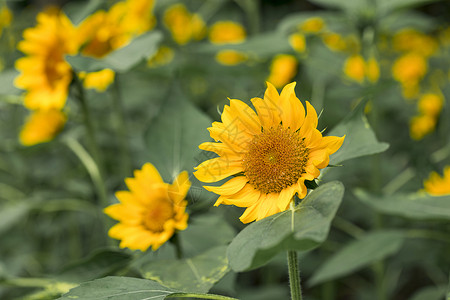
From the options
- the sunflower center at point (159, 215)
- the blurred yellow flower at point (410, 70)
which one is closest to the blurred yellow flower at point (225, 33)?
the blurred yellow flower at point (410, 70)

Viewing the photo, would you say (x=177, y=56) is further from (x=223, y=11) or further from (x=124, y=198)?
(x=124, y=198)

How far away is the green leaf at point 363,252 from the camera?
2.98ft

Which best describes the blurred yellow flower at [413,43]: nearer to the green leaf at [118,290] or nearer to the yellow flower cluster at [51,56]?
the yellow flower cluster at [51,56]

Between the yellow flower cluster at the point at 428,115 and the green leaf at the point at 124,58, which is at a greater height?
the green leaf at the point at 124,58

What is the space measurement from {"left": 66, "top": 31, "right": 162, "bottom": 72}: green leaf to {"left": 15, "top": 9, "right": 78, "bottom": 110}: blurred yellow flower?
0.10 meters

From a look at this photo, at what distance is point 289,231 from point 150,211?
38 cm

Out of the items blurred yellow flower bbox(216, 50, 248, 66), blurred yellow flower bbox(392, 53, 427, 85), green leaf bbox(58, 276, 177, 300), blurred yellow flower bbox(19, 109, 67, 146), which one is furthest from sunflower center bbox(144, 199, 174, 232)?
blurred yellow flower bbox(392, 53, 427, 85)

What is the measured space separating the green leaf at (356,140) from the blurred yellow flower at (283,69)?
0.86m

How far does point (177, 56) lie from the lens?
6.07ft

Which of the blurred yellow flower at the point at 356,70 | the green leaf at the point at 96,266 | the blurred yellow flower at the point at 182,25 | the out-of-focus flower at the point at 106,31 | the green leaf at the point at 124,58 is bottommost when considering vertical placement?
the green leaf at the point at 96,266

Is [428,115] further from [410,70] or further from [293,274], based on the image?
[293,274]

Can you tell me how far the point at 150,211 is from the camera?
2.54ft

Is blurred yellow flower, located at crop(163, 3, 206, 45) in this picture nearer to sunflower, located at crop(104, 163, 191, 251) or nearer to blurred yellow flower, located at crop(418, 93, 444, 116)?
blurred yellow flower, located at crop(418, 93, 444, 116)

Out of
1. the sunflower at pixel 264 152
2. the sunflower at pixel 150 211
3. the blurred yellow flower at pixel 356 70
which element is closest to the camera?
the sunflower at pixel 264 152
